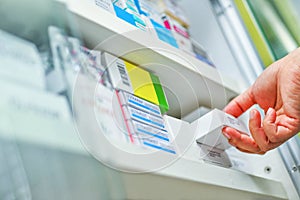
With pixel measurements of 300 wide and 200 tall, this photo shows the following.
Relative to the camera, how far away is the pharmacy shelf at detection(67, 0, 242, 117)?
719mm

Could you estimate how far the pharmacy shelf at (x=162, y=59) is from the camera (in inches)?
28.3

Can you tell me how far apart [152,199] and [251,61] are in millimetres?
634

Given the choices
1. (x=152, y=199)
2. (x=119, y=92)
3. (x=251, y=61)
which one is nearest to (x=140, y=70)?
(x=119, y=92)

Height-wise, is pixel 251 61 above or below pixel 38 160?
above

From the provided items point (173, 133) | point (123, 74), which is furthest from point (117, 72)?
point (173, 133)

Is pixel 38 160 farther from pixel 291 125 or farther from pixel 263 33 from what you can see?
pixel 263 33

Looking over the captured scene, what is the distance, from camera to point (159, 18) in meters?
1.03

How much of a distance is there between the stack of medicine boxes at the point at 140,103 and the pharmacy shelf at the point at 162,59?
0.13ft

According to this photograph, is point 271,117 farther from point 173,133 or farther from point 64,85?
point 64,85

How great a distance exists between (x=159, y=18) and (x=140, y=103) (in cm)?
41

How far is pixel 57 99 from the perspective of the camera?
1.57 feet

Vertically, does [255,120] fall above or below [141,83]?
below

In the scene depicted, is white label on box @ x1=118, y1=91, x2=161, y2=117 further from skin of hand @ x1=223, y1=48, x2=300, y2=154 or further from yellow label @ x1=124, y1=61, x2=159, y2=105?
skin of hand @ x1=223, y1=48, x2=300, y2=154

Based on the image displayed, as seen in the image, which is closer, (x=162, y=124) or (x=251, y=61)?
(x=162, y=124)
